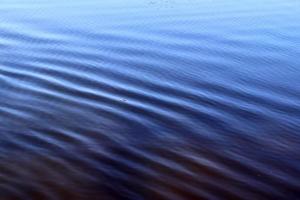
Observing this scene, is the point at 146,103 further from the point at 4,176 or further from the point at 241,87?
the point at 4,176

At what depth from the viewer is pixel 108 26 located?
7.22 metres

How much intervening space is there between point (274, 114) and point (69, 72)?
2.48 metres

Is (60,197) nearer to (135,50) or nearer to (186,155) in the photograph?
(186,155)

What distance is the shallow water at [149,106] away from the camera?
372 centimetres

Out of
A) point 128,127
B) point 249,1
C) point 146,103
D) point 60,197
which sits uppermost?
point 249,1

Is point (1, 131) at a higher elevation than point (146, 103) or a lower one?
lower

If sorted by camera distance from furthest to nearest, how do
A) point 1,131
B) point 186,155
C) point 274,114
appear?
point 274,114, point 1,131, point 186,155

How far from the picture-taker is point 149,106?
4824 mm

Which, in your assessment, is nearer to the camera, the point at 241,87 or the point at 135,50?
the point at 241,87

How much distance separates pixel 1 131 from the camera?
4.32m

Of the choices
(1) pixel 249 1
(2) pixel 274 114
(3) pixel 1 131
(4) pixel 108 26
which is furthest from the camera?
(1) pixel 249 1

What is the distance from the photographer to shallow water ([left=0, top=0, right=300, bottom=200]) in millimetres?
3717

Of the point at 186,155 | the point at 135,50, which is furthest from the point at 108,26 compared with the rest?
the point at 186,155

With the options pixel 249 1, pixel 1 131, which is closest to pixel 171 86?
pixel 1 131
